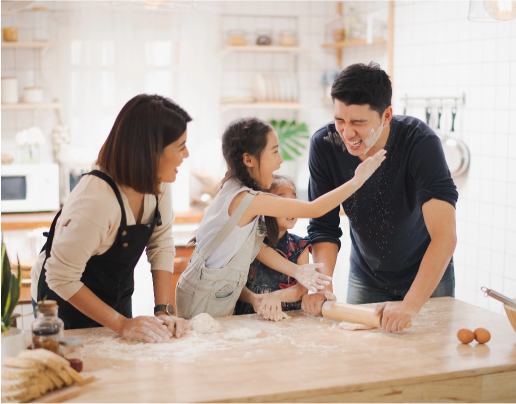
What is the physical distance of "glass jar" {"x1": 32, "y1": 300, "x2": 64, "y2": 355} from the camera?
1.39 metres

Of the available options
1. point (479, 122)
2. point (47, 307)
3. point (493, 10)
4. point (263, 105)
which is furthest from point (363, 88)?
point (263, 105)

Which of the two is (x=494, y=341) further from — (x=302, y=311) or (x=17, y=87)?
(x=17, y=87)

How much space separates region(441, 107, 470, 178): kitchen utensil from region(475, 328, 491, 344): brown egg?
1734 millimetres

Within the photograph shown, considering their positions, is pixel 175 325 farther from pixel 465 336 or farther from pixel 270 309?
pixel 465 336

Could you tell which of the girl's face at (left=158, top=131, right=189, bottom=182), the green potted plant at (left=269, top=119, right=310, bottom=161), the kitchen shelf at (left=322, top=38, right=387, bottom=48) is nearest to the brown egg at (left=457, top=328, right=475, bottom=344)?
the girl's face at (left=158, top=131, right=189, bottom=182)

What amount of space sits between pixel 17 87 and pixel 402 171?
2979mm

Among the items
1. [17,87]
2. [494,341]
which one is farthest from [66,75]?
[494,341]

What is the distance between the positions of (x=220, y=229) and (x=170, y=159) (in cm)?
30

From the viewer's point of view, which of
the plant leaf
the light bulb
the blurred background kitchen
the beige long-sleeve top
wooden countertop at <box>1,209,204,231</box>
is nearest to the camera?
the plant leaf

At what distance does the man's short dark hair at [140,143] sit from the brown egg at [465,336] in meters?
0.90

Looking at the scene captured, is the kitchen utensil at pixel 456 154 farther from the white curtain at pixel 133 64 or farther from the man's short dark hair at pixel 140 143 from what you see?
the man's short dark hair at pixel 140 143

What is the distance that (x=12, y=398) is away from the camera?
1198 millimetres

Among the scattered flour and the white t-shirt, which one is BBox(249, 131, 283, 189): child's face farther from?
the scattered flour

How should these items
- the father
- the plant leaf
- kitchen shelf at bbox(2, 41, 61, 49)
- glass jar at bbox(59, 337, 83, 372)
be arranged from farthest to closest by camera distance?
kitchen shelf at bbox(2, 41, 61, 49)
the father
glass jar at bbox(59, 337, 83, 372)
the plant leaf
